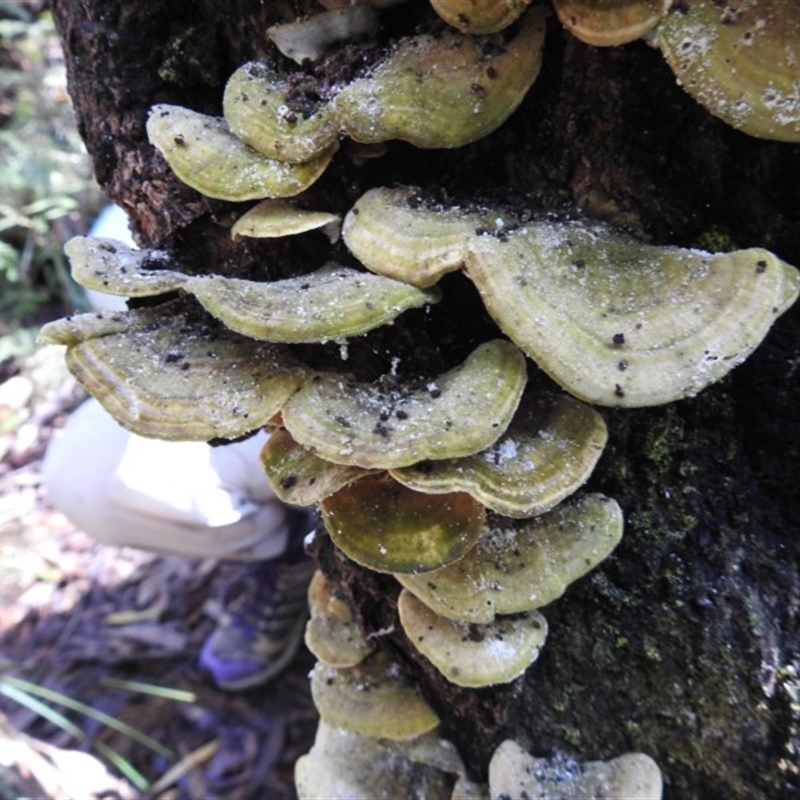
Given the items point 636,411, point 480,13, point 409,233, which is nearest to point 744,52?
point 480,13

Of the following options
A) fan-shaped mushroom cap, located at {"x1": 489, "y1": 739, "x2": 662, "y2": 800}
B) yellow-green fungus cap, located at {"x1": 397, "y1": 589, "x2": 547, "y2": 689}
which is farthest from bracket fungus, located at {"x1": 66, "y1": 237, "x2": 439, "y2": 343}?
fan-shaped mushroom cap, located at {"x1": 489, "y1": 739, "x2": 662, "y2": 800}

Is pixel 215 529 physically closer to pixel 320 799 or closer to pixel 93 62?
pixel 320 799

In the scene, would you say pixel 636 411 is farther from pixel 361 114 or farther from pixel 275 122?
pixel 275 122

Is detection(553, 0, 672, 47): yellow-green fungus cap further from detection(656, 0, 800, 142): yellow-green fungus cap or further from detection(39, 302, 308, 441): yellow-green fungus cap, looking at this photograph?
detection(39, 302, 308, 441): yellow-green fungus cap

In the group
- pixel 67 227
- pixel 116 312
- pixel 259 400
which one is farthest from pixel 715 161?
pixel 67 227

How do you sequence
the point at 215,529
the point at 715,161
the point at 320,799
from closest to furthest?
the point at 715,161 → the point at 320,799 → the point at 215,529

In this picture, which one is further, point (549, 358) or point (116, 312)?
point (116, 312)
